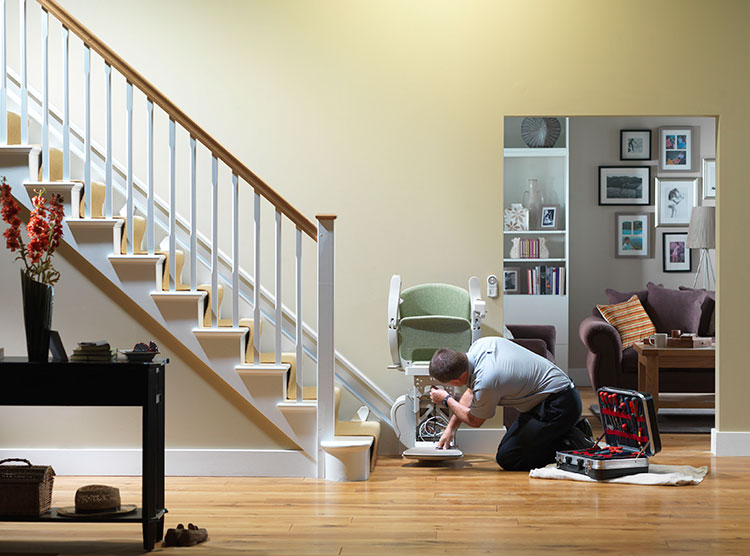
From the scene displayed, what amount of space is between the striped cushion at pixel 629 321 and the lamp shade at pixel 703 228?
100cm

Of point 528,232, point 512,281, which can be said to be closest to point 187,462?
point 512,281

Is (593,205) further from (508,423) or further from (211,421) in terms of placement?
(211,421)

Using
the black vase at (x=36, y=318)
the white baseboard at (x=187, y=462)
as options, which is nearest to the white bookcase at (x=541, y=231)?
the white baseboard at (x=187, y=462)

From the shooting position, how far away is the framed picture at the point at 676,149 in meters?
9.41

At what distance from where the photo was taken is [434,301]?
5695mm

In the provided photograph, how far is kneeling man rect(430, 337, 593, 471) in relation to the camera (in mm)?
5113

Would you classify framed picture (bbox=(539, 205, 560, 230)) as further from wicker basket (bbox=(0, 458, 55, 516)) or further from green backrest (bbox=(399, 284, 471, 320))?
wicker basket (bbox=(0, 458, 55, 516))

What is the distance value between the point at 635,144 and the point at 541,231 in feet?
4.80

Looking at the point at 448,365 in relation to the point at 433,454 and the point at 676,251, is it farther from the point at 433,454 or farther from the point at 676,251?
the point at 676,251

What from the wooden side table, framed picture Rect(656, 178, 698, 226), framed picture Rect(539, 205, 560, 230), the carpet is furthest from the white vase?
the wooden side table

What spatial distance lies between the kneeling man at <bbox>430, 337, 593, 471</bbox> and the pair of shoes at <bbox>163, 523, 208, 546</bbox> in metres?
1.83

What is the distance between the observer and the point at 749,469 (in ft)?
17.3

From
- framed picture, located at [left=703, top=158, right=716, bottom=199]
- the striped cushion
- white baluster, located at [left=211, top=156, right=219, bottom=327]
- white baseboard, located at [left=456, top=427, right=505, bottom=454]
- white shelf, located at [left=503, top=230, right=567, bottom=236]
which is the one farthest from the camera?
framed picture, located at [left=703, top=158, right=716, bottom=199]

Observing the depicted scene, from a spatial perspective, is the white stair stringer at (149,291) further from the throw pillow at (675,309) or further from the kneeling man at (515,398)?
the throw pillow at (675,309)
